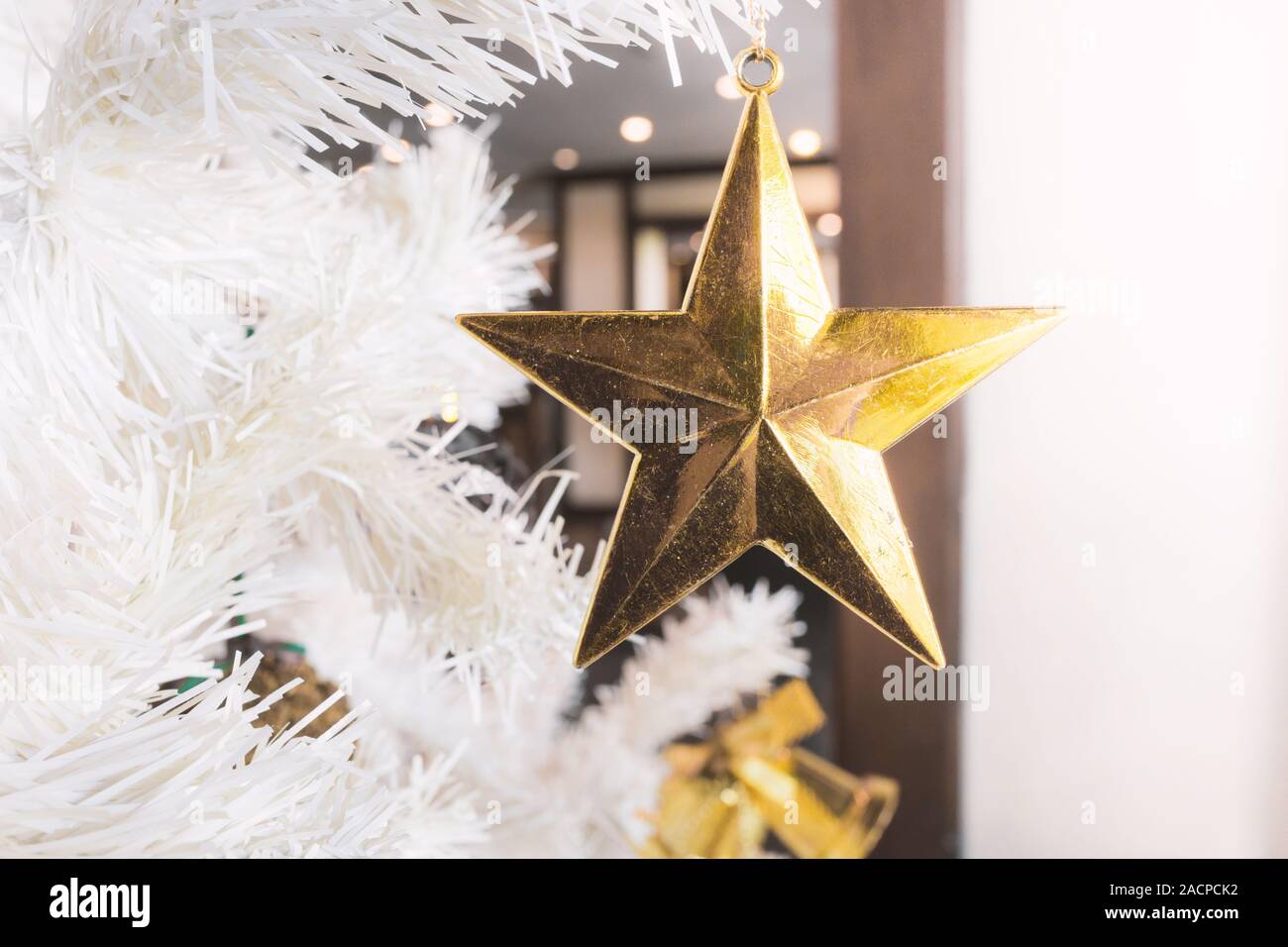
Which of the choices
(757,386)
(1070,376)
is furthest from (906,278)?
(757,386)

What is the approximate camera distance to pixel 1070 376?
2.64ft

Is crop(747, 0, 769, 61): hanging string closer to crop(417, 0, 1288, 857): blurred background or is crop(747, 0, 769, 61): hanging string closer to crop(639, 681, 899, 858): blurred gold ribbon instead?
crop(417, 0, 1288, 857): blurred background

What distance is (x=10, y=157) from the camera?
291 millimetres

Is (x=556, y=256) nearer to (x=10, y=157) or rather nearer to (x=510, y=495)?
(x=510, y=495)

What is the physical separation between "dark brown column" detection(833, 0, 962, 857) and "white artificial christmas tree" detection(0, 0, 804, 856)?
51 centimetres

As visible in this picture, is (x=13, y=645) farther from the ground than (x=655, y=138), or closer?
closer

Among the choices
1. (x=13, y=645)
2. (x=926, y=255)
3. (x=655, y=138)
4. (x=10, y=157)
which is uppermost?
(x=655, y=138)

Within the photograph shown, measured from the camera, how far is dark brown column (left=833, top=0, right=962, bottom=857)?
0.81 metres

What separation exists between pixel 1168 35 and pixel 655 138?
495 millimetres

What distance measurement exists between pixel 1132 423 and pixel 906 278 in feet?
0.85

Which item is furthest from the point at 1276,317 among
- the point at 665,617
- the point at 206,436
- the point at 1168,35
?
the point at 206,436

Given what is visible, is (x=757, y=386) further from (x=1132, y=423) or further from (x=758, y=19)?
(x=1132, y=423)

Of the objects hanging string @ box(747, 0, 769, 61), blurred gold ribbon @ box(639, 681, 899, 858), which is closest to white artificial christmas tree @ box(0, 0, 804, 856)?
hanging string @ box(747, 0, 769, 61)
